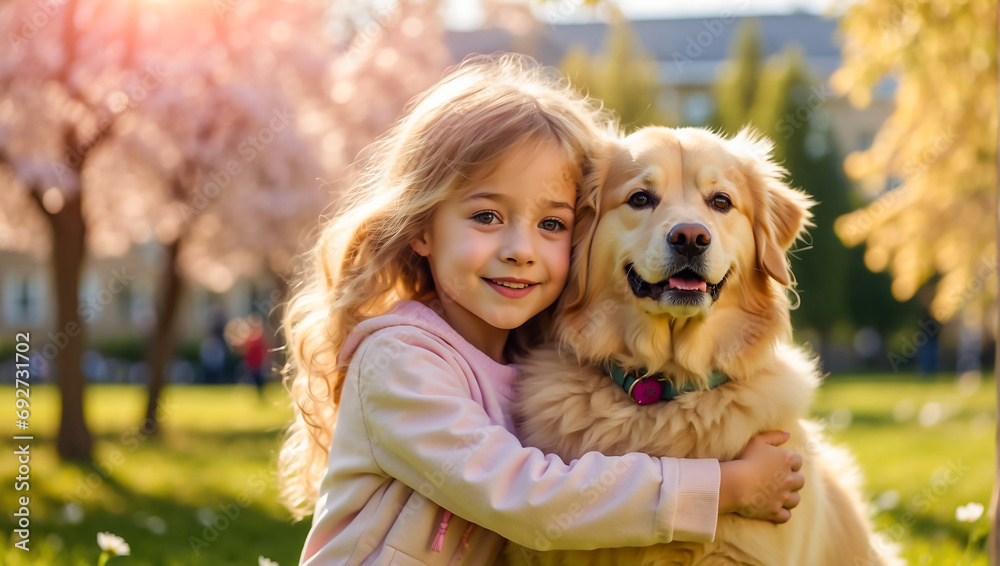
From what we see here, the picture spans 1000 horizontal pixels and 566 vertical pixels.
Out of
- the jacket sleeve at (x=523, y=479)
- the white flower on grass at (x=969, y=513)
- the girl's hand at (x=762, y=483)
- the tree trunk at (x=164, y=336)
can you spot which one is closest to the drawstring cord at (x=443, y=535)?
the jacket sleeve at (x=523, y=479)

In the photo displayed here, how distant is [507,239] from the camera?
2732mm

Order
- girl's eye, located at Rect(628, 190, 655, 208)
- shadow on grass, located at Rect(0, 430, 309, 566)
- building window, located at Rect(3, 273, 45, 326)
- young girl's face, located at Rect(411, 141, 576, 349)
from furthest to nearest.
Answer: building window, located at Rect(3, 273, 45, 326), shadow on grass, located at Rect(0, 430, 309, 566), girl's eye, located at Rect(628, 190, 655, 208), young girl's face, located at Rect(411, 141, 576, 349)

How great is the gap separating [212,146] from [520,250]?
8754 millimetres

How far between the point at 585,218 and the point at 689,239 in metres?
0.45

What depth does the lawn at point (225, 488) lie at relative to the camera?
4965mm

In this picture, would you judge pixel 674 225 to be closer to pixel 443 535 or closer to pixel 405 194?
pixel 405 194

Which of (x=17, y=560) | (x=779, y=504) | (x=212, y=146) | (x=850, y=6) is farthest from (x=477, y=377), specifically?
(x=212, y=146)

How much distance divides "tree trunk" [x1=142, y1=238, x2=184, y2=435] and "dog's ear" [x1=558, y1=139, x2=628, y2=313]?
9.87 m

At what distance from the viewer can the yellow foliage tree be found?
680cm

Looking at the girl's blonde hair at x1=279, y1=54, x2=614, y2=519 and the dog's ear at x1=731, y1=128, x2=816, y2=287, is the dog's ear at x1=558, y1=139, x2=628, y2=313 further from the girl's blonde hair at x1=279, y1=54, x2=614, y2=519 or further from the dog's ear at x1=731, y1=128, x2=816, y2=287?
the dog's ear at x1=731, y1=128, x2=816, y2=287

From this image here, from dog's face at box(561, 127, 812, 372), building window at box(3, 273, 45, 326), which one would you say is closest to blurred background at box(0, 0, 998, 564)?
dog's face at box(561, 127, 812, 372)

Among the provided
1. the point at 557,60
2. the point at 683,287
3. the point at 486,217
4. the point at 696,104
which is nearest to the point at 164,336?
the point at 486,217

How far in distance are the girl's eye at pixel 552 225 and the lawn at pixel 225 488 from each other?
1.75m

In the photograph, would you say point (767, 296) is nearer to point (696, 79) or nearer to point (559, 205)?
point (559, 205)
